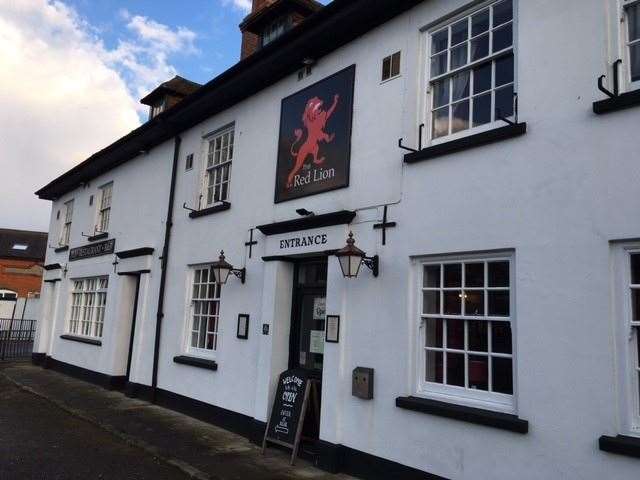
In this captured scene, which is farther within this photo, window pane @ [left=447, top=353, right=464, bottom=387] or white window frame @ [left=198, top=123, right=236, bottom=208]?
white window frame @ [left=198, top=123, right=236, bottom=208]

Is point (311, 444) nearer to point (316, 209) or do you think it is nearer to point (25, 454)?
point (316, 209)

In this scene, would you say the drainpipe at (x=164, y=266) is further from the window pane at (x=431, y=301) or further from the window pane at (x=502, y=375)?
the window pane at (x=502, y=375)

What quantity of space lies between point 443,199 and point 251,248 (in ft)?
12.5

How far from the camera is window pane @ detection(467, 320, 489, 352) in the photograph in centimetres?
557

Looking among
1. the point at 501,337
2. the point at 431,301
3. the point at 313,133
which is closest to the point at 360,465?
the point at 431,301

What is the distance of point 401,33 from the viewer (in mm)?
6988

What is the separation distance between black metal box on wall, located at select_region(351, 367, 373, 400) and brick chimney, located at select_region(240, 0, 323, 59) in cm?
762

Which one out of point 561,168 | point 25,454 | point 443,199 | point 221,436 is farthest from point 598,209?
point 25,454

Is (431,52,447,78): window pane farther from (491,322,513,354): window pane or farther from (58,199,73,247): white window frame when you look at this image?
(58,199,73,247): white window frame

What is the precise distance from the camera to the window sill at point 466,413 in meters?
Answer: 5.01

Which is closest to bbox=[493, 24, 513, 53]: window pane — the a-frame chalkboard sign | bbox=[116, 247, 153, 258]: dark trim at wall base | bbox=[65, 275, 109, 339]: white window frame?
the a-frame chalkboard sign

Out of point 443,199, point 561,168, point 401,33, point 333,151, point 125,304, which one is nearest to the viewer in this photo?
point 561,168

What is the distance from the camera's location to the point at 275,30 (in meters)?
12.0

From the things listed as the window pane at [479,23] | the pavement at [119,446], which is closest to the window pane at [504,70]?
the window pane at [479,23]
